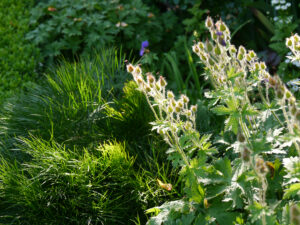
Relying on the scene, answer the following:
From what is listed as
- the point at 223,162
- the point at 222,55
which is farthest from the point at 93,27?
the point at 223,162

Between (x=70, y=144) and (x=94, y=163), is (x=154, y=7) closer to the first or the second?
(x=70, y=144)

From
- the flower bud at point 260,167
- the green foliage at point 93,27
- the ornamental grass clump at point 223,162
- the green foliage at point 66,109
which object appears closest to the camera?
the flower bud at point 260,167

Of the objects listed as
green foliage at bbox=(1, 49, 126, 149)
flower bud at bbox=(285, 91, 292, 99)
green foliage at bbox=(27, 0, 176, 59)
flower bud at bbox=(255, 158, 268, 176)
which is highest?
flower bud at bbox=(285, 91, 292, 99)

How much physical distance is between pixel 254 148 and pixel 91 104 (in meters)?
1.40

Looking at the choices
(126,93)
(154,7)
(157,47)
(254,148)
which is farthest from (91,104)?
(154,7)

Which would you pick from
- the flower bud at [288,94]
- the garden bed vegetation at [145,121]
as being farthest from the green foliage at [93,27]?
the flower bud at [288,94]

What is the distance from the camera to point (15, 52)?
452cm

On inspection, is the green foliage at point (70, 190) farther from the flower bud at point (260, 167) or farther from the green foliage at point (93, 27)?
the green foliage at point (93, 27)

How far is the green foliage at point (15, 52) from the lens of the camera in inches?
162

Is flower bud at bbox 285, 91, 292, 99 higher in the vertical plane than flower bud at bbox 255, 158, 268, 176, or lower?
higher

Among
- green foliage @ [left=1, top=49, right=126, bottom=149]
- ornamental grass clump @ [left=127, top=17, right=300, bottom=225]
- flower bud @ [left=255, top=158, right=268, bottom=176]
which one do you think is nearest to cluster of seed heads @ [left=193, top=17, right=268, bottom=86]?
ornamental grass clump @ [left=127, top=17, right=300, bottom=225]

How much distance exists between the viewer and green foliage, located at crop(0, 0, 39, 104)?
13.5 feet

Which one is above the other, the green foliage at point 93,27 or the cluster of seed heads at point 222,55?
the cluster of seed heads at point 222,55

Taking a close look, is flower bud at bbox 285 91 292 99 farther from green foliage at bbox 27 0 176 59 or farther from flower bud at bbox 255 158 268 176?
green foliage at bbox 27 0 176 59
